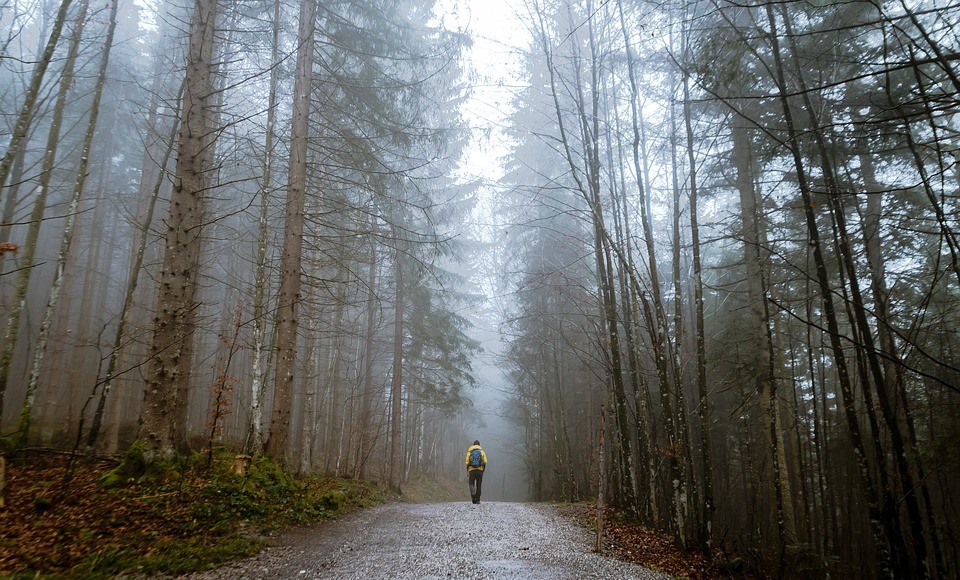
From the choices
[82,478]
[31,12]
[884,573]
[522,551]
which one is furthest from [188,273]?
[884,573]

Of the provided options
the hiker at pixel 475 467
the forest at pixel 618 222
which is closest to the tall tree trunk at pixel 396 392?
the forest at pixel 618 222

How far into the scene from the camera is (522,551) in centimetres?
646

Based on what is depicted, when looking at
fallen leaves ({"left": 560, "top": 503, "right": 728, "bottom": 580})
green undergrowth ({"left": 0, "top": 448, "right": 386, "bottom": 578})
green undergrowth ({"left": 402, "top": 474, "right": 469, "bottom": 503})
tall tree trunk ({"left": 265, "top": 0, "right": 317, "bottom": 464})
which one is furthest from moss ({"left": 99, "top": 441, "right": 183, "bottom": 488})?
green undergrowth ({"left": 402, "top": 474, "right": 469, "bottom": 503})

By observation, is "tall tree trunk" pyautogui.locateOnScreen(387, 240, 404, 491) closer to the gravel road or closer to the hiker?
the hiker

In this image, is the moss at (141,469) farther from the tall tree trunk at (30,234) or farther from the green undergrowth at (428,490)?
the green undergrowth at (428,490)

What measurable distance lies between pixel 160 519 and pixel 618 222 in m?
7.95

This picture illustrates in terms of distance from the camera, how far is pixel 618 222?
9031 millimetres

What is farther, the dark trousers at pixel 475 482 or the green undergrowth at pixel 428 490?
the green undergrowth at pixel 428 490

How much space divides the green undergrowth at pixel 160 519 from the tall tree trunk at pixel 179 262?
0.50 meters

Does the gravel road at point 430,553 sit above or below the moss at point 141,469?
below

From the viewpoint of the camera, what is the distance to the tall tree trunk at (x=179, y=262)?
637 cm

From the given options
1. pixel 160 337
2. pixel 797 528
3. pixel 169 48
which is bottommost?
pixel 797 528

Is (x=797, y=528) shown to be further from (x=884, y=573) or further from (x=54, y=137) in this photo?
(x=54, y=137)

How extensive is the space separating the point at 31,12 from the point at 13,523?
7581 mm
